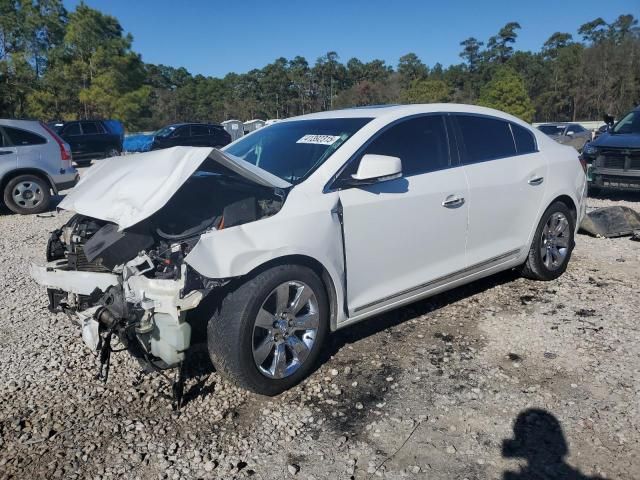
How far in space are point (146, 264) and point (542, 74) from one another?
73688mm

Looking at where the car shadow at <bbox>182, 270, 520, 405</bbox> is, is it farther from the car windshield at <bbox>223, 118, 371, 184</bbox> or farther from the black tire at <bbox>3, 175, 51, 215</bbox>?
the black tire at <bbox>3, 175, 51, 215</bbox>

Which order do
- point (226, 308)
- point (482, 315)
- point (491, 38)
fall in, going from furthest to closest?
point (491, 38) < point (482, 315) < point (226, 308)

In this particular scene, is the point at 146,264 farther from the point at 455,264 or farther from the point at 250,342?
the point at 455,264

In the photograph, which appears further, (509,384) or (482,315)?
(482,315)

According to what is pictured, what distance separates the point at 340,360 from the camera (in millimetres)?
3611

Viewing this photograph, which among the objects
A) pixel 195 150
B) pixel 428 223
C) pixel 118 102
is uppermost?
pixel 118 102

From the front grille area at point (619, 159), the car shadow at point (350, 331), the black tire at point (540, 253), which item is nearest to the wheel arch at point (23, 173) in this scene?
the car shadow at point (350, 331)

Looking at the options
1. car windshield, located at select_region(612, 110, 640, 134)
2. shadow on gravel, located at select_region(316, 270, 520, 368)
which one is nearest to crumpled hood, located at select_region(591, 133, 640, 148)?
car windshield, located at select_region(612, 110, 640, 134)

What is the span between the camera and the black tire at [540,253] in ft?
15.6

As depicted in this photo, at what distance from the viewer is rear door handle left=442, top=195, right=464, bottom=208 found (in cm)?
381

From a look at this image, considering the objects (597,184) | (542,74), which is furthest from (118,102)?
(542,74)

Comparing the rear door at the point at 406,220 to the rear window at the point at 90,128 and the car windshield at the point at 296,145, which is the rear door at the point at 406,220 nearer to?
the car windshield at the point at 296,145

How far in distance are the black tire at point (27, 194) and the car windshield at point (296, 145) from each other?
6677 mm

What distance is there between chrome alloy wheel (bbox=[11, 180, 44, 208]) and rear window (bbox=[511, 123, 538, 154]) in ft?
27.8
